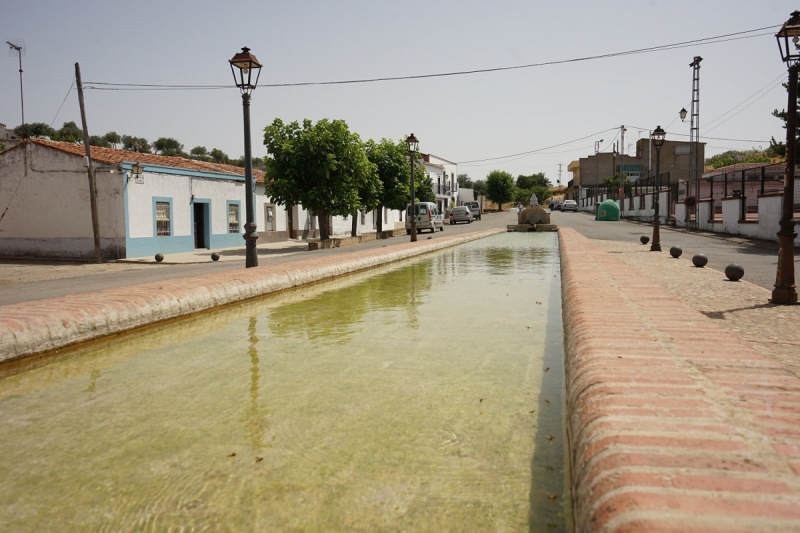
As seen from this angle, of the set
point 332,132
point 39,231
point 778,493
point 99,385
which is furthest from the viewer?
point 332,132

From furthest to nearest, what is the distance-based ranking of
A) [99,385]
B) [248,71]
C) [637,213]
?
[637,213]
[248,71]
[99,385]

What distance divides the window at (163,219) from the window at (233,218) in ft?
13.6

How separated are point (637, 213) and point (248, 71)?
40.6m

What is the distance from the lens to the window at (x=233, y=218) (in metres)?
26.1

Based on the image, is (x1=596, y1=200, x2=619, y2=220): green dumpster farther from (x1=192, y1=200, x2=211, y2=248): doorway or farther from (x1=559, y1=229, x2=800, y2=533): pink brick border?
(x1=559, y1=229, x2=800, y2=533): pink brick border

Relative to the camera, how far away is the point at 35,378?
14.7 feet

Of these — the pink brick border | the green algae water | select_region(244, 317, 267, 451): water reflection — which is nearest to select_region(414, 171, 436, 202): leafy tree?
the green algae water

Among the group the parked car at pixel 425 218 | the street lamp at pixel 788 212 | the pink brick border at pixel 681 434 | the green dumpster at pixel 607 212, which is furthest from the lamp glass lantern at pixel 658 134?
the green dumpster at pixel 607 212

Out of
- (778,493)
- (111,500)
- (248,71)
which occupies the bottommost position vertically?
(111,500)

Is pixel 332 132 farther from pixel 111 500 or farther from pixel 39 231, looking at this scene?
pixel 111 500

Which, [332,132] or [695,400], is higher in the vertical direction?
[332,132]

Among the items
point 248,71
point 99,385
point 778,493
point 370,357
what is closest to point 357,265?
point 248,71

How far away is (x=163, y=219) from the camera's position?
861 inches

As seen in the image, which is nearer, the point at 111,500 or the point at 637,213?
the point at 111,500
